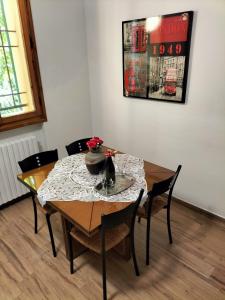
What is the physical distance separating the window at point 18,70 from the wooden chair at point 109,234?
1634 millimetres

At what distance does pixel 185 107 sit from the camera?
2.44 m

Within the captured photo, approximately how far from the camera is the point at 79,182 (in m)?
1.89

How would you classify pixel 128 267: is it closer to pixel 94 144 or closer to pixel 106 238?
pixel 106 238

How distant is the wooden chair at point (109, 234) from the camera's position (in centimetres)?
145

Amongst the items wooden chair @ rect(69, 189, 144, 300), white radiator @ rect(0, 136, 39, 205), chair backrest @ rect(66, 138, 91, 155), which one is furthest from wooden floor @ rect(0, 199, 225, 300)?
chair backrest @ rect(66, 138, 91, 155)

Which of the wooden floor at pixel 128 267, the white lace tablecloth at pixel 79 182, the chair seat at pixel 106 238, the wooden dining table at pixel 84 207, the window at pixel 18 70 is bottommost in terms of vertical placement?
the wooden floor at pixel 128 267

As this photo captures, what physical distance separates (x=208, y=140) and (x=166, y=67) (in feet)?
2.90

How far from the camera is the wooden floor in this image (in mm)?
1810

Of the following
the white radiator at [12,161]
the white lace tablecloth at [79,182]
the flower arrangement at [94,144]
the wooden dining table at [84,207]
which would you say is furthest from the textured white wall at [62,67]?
the flower arrangement at [94,144]

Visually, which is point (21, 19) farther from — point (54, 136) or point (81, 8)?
point (54, 136)

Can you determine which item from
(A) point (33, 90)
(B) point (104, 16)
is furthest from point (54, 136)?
(B) point (104, 16)

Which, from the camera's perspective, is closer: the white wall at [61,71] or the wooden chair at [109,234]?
the wooden chair at [109,234]

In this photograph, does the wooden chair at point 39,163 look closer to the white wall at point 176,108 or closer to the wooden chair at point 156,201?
the wooden chair at point 156,201

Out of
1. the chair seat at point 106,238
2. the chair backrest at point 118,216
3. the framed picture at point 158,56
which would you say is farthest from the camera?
the framed picture at point 158,56
